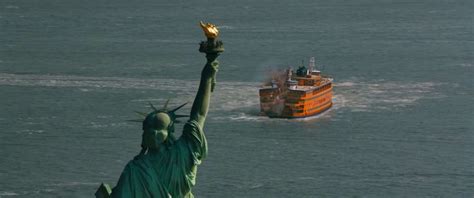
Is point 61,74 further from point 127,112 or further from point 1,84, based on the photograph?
point 127,112

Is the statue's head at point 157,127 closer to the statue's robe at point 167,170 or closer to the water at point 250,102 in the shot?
the statue's robe at point 167,170

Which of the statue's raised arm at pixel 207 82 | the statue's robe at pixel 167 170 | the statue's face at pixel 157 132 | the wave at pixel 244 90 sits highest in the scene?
the statue's raised arm at pixel 207 82

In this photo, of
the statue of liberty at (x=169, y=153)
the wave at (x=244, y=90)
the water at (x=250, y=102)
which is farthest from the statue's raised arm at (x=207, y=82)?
the wave at (x=244, y=90)

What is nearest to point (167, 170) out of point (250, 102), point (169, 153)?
point (169, 153)

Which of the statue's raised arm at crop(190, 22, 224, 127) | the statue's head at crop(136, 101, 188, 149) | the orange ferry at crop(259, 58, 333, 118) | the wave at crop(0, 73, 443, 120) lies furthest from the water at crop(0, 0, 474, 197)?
the statue's head at crop(136, 101, 188, 149)

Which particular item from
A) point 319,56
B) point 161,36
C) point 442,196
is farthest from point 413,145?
point 161,36

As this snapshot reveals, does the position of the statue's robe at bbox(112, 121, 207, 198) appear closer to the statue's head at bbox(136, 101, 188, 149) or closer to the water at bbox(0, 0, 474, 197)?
the statue's head at bbox(136, 101, 188, 149)

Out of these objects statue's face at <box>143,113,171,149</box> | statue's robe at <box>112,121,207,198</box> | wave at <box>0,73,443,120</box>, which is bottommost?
wave at <box>0,73,443,120</box>

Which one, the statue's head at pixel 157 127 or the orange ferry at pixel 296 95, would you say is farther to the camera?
the orange ferry at pixel 296 95
